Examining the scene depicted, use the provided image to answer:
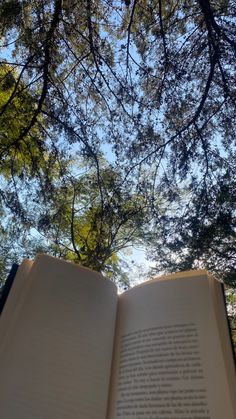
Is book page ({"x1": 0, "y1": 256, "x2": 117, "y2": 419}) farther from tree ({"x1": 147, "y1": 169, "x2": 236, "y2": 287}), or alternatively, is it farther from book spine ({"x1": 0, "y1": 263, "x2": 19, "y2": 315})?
tree ({"x1": 147, "y1": 169, "x2": 236, "y2": 287})

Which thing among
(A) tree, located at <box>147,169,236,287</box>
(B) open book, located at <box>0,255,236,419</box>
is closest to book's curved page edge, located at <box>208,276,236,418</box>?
(B) open book, located at <box>0,255,236,419</box>

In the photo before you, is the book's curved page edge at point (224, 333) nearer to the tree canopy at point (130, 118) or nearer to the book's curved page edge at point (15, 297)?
the book's curved page edge at point (15, 297)

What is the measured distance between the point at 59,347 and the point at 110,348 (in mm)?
230

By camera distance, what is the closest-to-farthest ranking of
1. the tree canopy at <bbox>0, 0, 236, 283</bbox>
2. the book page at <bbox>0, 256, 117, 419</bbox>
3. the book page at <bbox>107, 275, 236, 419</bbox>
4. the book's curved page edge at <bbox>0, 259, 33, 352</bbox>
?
the book page at <bbox>107, 275, 236, 419</bbox>
the book page at <bbox>0, 256, 117, 419</bbox>
the book's curved page edge at <bbox>0, 259, 33, 352</bbox>
the tree canopy at <bbox>0, 0, 236, 283</bbox>

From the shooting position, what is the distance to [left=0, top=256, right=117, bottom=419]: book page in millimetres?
1176

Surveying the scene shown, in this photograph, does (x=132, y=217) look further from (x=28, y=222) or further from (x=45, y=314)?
(x=45, y=314)

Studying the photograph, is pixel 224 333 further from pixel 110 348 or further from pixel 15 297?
pixel 15 297

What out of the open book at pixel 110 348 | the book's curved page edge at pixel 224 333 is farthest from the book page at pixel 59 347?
the book's curved page edge at pixel 224 333

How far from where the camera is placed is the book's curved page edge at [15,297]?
1.31 metres

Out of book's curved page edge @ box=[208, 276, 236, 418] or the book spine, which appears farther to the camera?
the book spine

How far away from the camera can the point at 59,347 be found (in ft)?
4.32

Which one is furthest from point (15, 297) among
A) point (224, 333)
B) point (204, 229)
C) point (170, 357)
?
point (204, 229)

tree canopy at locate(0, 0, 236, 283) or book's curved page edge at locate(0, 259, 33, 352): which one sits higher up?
tree canopy at locate(0, 0, 236, 283)

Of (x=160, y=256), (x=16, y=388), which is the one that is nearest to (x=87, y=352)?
(x=16, y=388)
